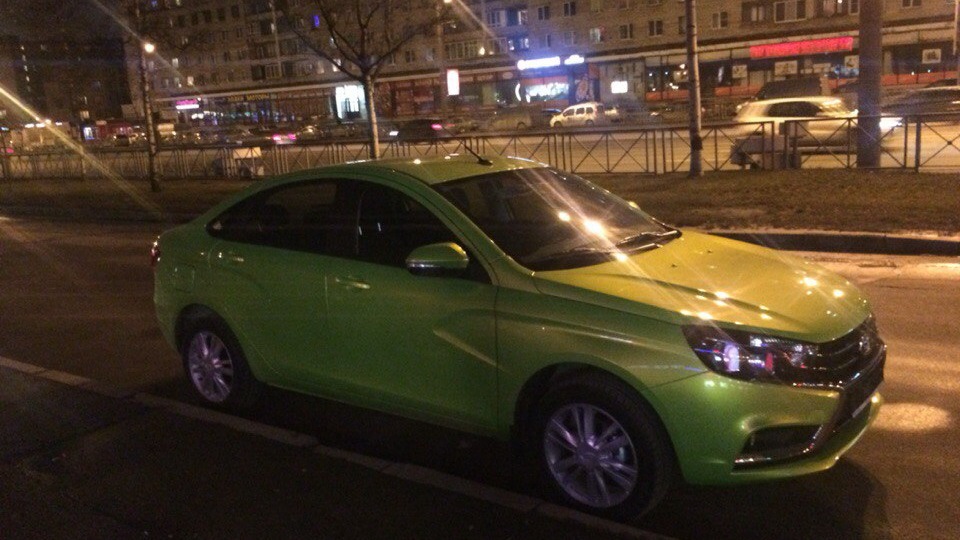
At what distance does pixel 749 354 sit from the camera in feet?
12.0

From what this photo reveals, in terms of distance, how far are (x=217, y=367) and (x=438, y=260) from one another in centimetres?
224

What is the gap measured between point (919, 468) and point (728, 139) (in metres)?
16.1

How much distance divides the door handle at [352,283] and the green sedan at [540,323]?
11mm

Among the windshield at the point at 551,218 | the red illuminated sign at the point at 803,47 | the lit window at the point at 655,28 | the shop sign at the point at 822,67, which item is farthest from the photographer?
the lit window at the point at 655,28

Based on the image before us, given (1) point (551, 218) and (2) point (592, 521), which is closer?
(2) point (592, 521)

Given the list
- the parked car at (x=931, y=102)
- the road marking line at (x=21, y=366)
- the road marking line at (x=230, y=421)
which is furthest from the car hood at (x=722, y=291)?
the parked car at (x=931, y=102)

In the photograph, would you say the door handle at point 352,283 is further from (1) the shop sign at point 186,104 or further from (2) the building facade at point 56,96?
(1) the shop sign at point 186,104

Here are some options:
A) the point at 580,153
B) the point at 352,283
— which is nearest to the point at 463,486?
the point at 352,283

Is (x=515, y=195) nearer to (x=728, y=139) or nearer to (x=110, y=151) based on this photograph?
(x=728, y=139)

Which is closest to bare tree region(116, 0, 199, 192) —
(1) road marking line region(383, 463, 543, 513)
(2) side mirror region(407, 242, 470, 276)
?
(2) side mirror region(407, 242, 470, 276)

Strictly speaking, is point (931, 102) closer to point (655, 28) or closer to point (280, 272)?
point (280, 272)

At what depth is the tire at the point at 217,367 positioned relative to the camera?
18.3ft

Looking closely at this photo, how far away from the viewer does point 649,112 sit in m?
51.9

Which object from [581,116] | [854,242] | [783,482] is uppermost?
[581,116]
